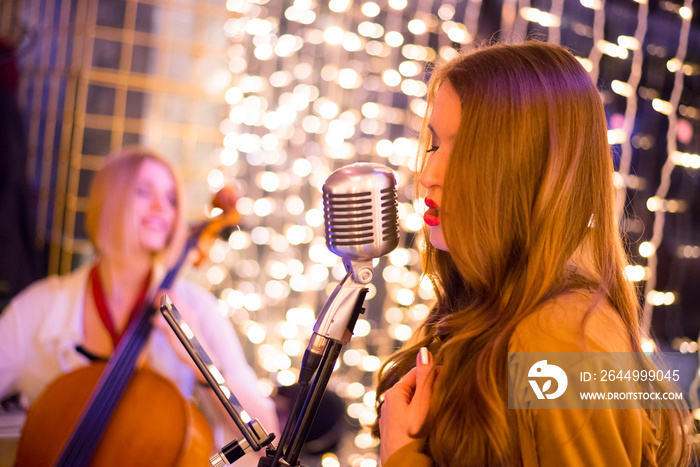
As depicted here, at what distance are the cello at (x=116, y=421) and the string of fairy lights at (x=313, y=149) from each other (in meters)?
1.17

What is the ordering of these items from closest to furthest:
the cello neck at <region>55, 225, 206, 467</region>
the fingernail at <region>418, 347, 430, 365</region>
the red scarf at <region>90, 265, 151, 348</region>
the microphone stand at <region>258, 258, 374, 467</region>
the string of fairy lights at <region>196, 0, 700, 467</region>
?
the microphone stand at <region>258, 258, 374, 467</region>
the fingernail at <region>418, 347, 430, 365</region>
the cello neck at <region>55, 225, 206, 467</region>
the red scarf at <region>90, 265, 151, 348</region>
the string of fairy lights at <region>196, 0, 700, 467</region>

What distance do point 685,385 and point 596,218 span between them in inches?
58.2

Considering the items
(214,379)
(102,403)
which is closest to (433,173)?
(214,379)

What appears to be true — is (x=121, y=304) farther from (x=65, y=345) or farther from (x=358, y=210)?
(x=358, y=210)

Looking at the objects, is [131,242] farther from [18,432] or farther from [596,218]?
[596,218]

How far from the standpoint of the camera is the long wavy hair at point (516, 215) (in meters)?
0.77

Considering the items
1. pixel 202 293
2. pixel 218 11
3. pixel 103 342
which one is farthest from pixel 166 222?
pixel 218 11

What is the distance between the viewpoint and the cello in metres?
1.32

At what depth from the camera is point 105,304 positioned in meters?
1.91

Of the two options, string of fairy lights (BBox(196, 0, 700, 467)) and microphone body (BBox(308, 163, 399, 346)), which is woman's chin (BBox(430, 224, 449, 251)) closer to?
microphone body (BBox(308, 163, 399, 346))

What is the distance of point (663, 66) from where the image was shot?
6.40ft

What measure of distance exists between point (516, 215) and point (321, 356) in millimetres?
317

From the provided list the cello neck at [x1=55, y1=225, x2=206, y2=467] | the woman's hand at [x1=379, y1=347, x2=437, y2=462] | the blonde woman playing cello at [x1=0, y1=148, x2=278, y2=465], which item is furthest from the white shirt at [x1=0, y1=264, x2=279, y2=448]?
the woman's hand at [x1=379, y1=347, x2=437, y2=462]

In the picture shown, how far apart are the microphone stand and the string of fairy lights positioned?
1.80 metres
